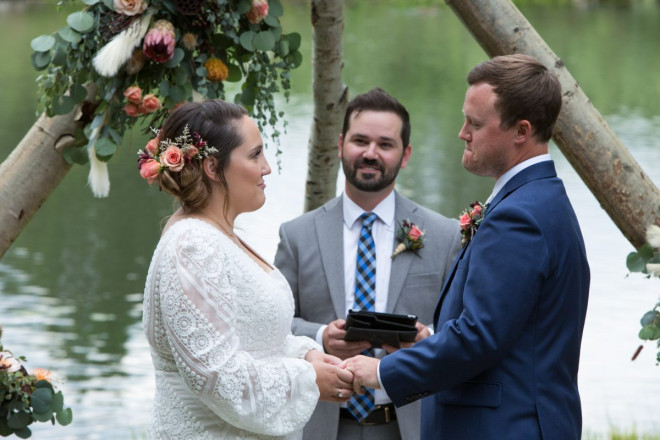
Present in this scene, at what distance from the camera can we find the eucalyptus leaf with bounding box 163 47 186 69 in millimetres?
3697

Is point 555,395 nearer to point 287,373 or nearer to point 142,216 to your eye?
point 287,373

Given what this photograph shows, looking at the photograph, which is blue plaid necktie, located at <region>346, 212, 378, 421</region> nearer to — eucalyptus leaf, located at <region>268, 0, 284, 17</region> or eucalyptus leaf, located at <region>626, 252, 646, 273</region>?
eucalyptus leaf, located at <region>268, 0, 284, 17</region>

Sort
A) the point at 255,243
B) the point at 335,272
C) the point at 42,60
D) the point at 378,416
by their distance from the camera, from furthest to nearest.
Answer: the point at 255,243
the point at 42,60
the point at 335,272
the point at 378,416

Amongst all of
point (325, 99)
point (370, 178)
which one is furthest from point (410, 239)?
point (325, 99)

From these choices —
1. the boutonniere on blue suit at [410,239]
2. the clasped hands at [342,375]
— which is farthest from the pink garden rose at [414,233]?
the clasped hands at [342,375]

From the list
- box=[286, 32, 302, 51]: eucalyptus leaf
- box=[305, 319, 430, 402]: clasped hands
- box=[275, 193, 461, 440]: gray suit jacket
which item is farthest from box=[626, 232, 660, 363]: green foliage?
box=[286, 32, 302, 51]: eucalyptus leaf

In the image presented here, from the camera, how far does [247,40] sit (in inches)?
150

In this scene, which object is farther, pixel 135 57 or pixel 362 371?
pixel 135 57

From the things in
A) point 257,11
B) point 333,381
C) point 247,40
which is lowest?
point 333,381

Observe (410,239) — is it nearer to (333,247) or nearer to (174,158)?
(333,247)

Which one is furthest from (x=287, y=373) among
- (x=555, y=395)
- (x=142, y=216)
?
(x=142, y=216)

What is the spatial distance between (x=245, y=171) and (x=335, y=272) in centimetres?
82

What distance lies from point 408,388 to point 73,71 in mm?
1894

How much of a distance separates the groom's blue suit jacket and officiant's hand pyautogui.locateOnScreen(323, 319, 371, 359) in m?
0.52
